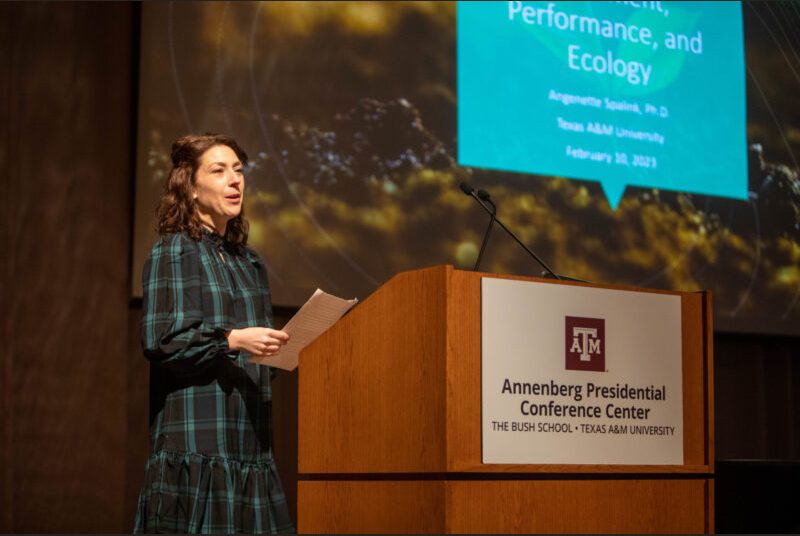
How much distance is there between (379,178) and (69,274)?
131cm

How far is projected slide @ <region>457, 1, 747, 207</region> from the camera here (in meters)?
4.69

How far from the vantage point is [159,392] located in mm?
2494

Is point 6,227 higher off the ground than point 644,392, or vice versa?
point 6,227

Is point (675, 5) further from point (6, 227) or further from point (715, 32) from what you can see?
point (6, 227)

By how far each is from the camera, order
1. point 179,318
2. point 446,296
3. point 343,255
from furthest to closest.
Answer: point 343,255, point 179,318, point 446,296

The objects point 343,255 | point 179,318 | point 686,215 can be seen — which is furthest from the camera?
point 686,215

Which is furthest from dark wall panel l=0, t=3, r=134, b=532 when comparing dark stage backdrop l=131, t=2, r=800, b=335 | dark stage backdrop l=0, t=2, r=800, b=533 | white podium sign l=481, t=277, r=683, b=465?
white podium sign l=481, t=277, r=683, b=465

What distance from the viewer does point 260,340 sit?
2.31 meters

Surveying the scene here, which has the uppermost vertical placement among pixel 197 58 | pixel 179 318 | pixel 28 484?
pixel 197 58

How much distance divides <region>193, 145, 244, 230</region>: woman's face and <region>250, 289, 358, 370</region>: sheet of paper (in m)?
0.44

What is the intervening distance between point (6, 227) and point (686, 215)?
308 centimetres

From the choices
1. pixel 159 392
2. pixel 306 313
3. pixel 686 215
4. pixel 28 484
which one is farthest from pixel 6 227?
pixel 686 215

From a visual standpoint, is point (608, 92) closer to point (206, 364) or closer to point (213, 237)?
point (213, 237)

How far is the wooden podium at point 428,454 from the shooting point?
204 centimetres
